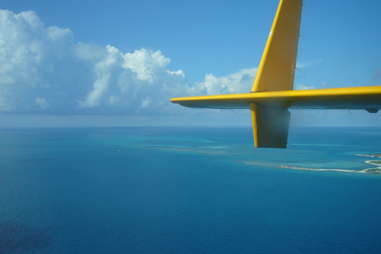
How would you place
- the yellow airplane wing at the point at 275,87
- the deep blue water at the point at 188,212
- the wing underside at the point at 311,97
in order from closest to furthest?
the wing underside at the point at 311,97, the yellow airplane wing at the point at 275,87, the deep blue water at the point at 188,212

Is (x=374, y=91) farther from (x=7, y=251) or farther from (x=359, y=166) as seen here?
(x=359, y=166)

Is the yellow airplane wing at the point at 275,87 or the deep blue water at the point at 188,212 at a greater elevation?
the yellow airplane wing at the point at 275,87

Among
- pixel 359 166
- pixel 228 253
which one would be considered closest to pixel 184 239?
pixel 228 253

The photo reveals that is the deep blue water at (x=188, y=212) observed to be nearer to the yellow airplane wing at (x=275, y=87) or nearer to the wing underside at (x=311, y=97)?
the yellow airplane wing at (x=275, y=87)

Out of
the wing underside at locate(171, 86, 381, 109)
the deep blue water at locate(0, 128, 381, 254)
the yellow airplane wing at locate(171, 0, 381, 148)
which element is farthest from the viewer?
the deep blue water at locate(0, 128, 381, 254)

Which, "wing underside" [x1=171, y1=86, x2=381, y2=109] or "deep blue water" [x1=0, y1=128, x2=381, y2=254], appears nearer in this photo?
"wing underside" [x1=171, y1=86, x2=381, y2=109]

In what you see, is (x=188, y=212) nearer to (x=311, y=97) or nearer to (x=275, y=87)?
(x=275, y=87)

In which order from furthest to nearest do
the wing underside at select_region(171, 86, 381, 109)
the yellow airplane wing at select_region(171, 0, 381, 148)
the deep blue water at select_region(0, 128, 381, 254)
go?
the deep blue water at select_region(0, 128, 381, 254)
the yellow airplane wing at select_region(171, 0, 381, 148)
the wing underside at select_region(171, 86, 381, 109)

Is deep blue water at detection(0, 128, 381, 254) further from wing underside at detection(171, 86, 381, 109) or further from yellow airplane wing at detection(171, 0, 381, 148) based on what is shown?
wing underside at detection(171, 86, 381, 109)

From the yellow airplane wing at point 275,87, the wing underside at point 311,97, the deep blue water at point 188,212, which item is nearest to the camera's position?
the wing underside at point 311,97

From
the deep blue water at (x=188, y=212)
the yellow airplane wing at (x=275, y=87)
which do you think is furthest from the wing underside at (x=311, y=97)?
the deep blue water at (x=188, y=212)

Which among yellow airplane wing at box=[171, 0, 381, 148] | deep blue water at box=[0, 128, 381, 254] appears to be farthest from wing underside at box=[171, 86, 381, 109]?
deep blue water at box=[0, 128, 381, 254]
